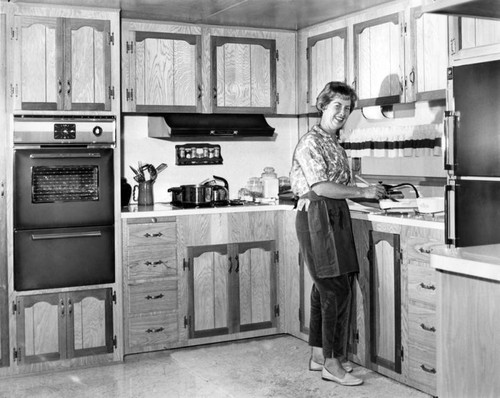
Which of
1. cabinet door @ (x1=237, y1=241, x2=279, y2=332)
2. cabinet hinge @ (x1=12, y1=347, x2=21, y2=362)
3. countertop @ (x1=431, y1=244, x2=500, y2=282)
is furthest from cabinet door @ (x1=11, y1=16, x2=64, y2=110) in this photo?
countertop @ (x1=431, y1=244, x2=500, y2=282)

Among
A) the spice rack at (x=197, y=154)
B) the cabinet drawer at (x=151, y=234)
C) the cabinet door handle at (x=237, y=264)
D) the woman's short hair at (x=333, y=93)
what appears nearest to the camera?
the woman's short hair at (x=333, y=93)

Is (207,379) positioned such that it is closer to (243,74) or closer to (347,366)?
(347,366)

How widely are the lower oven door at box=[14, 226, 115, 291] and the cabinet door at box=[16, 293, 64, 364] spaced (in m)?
0.09

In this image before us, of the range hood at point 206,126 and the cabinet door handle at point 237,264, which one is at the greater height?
the range hood at point 206,126

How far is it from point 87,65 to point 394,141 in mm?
2054

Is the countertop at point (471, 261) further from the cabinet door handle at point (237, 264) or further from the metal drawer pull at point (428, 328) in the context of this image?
the cabinet door handle at point (237, 264)

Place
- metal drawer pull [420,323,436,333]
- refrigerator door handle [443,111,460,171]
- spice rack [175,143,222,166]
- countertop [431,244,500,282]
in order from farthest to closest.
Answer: spice rack [175,143,222,166] < metal drawer pull [420,323,436,333] < refrigerator door handle [443,111,460,171] < countertop [431,244,500,282]

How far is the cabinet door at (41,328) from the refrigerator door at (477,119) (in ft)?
9.01

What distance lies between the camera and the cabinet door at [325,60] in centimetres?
502

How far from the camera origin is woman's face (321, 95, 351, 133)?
13.4 feet

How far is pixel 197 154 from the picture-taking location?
555 cm

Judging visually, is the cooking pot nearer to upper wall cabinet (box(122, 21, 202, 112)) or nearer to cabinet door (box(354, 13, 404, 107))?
upper wall cabinet (box(122, 21, 202, 112))

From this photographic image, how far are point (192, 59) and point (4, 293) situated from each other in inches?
80.7

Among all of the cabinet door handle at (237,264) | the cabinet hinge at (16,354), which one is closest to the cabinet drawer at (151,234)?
the cabinet door handle at (237,264)
